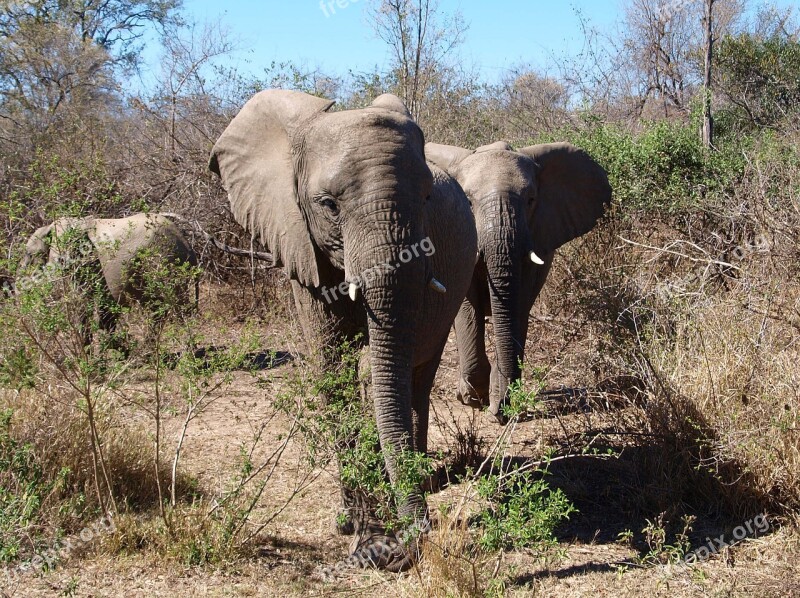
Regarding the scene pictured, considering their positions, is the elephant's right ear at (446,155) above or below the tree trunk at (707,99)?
below

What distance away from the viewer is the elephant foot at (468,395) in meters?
8.05

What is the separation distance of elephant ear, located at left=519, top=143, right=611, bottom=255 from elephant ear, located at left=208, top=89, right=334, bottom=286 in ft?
12.5

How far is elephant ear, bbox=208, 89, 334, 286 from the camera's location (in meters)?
5.03

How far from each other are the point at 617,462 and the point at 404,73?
922cm

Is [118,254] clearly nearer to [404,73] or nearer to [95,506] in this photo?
[95,506]

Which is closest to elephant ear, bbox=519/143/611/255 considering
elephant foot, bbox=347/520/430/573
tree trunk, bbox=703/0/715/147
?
tree trunk, bbox=703/0/715/147

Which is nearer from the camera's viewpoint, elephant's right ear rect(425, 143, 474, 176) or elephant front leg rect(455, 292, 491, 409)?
elephant front leg rect(455, 292, 491, 409)
